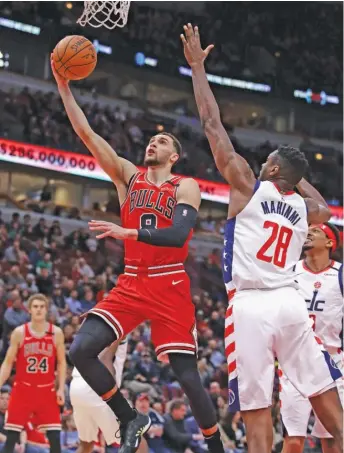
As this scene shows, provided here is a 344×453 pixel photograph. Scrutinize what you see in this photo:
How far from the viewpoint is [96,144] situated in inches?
248

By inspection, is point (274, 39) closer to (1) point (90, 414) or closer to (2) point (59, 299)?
(2) point (59, 299)

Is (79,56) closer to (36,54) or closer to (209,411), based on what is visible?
(209,411)

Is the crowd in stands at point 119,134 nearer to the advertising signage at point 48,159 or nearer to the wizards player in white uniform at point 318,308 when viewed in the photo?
the advertising signage at point 48,159

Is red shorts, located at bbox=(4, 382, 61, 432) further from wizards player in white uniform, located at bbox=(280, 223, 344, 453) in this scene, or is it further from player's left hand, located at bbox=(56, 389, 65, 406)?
wizards player in white uniform, located at bbox=(280, 223, 344, 453)

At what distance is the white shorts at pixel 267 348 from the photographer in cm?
508

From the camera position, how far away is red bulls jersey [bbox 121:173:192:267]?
6.05m

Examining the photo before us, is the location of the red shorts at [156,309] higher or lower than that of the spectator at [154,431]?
higher

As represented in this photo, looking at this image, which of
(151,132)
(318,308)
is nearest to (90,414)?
(318,308)

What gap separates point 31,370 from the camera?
901 cm

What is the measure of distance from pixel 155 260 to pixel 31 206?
48.8 feet

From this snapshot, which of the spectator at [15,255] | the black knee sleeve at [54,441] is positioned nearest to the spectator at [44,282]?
the spectator at [15,255]

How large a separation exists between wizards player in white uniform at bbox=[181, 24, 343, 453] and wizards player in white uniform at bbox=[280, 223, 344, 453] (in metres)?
1.55

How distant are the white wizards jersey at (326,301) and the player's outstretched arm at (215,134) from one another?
2.01 m

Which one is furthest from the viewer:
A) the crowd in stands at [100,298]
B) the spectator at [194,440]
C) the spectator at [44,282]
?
the spectator at [44,282]
